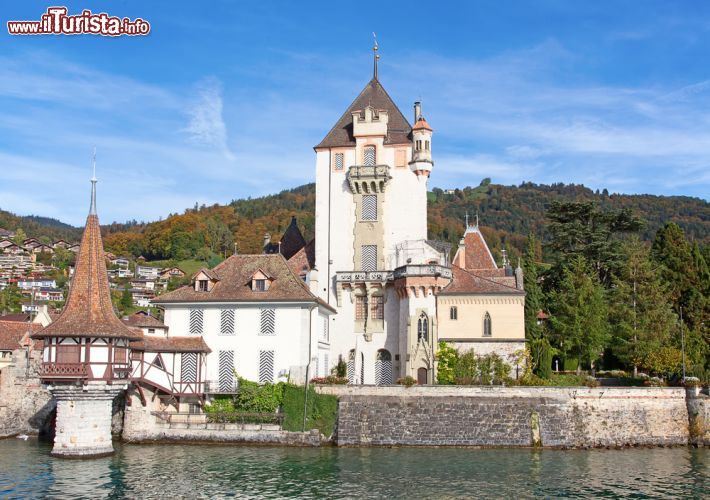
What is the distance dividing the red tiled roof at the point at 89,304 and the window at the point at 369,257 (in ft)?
Result: 67.6

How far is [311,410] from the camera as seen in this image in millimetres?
42719

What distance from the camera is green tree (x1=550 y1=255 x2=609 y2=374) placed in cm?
5350

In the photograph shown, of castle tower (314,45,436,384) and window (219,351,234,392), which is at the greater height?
castle tower (314,45,436,384)

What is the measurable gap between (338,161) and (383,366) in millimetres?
15940

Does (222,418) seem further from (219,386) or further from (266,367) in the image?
(266,367)

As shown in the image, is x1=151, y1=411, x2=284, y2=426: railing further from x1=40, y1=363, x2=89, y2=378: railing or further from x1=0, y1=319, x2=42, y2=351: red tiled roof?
x1=0, y1=319, x2=42, y2=351: red tiled roof

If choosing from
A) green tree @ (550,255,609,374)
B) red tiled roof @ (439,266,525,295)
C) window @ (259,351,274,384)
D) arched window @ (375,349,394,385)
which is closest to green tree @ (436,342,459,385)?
red tiled roof @ (439,266,525,295)

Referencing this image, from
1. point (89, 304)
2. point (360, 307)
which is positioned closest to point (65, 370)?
point (89, 304)

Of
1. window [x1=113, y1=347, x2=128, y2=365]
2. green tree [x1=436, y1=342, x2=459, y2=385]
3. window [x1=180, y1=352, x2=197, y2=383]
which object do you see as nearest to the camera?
window [x1=113, y1=347, x2=128, y2=365]

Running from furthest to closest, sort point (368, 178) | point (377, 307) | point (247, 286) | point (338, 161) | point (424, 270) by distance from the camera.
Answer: point (338, 161) < point (368, 178) < point (377, 307) < point (424, 270) < point (247, 286)

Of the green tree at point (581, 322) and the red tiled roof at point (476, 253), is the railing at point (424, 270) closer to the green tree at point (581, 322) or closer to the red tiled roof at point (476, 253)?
the red tiled roof at point (476, 253)

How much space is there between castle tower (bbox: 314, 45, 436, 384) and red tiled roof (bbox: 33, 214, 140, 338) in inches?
752

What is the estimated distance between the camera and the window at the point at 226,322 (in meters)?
46.0

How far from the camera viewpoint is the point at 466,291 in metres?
52.8
